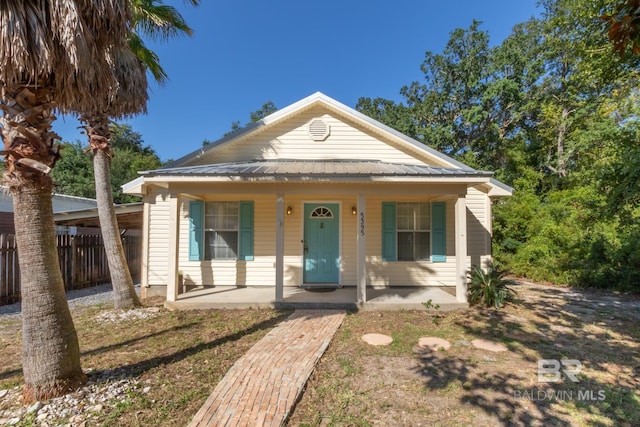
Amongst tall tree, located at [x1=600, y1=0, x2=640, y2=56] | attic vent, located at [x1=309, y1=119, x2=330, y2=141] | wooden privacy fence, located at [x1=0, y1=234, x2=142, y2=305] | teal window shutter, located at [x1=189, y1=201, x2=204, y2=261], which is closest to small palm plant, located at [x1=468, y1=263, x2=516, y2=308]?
attic vent, located at [x1=309, y1=119, x2=330, y2=141]

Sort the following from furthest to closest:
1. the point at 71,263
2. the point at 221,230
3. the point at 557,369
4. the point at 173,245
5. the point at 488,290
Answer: the point at 71,263, the point at 221,230, the point at 488,290, the point at 173,245, the point at 557,369

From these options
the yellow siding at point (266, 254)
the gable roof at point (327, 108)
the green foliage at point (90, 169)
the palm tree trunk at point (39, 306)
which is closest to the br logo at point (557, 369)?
the yellow siding at point (266, 254)

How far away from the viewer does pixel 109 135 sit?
6215 mm

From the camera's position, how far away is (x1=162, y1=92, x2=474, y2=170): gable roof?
788 cm

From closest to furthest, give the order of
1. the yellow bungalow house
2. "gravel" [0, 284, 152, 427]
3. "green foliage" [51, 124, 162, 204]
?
1. "gravel" [0, 284, 152, 427]
2. the yellow bungalow house
3. "green foliage" [51, 124, 162, 204]

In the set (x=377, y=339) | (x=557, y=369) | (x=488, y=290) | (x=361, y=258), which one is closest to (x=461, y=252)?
(x=488, y=290)

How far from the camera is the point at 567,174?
15461 mm

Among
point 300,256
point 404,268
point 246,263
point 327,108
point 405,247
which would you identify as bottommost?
point 404,268

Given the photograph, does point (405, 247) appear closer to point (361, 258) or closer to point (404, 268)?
point (404, 268)

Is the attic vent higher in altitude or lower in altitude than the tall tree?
higher

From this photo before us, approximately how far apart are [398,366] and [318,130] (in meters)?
6.28

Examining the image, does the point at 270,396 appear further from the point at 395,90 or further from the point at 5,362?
the point at 395,90

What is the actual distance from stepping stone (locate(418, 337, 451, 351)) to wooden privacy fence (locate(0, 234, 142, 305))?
9079 millimetres

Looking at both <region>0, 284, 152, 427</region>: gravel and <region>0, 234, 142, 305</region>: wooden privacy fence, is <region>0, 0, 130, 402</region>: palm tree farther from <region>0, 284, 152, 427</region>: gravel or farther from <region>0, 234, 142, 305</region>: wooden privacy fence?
<region>0, 234, 142, 305</region>: wooden privacy fence
